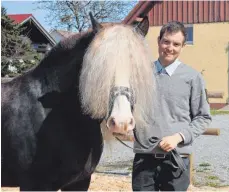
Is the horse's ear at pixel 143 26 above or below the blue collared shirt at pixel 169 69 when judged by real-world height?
above

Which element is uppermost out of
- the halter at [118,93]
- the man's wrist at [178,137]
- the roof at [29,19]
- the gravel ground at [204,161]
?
the roof at [29,19]

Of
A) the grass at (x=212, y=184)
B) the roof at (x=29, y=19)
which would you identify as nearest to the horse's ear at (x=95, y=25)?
the grass at (x=212, y=184)

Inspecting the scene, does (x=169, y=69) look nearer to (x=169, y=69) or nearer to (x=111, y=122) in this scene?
(x=169, y=69)

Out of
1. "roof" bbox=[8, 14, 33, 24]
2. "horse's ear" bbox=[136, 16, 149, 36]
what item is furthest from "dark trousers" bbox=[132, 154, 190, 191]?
"roof" bbox=[8, 14, 33, 24]

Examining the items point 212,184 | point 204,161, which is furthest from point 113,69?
point 204,161

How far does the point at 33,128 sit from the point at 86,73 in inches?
23.8

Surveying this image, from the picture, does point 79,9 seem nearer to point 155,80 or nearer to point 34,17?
point 34,17

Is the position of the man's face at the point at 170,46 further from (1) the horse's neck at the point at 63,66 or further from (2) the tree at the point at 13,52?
(2) the tree at the point at 13,52

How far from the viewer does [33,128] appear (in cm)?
290

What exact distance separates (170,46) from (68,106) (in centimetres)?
84

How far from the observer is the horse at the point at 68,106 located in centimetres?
257

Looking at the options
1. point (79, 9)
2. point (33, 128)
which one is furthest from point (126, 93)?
point (79, 9)

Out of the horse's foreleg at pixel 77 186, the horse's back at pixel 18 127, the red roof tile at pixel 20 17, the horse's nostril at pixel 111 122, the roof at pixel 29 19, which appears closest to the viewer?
the horse's nostril at pixel 111 122

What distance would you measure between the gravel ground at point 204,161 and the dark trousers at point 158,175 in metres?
2.18
